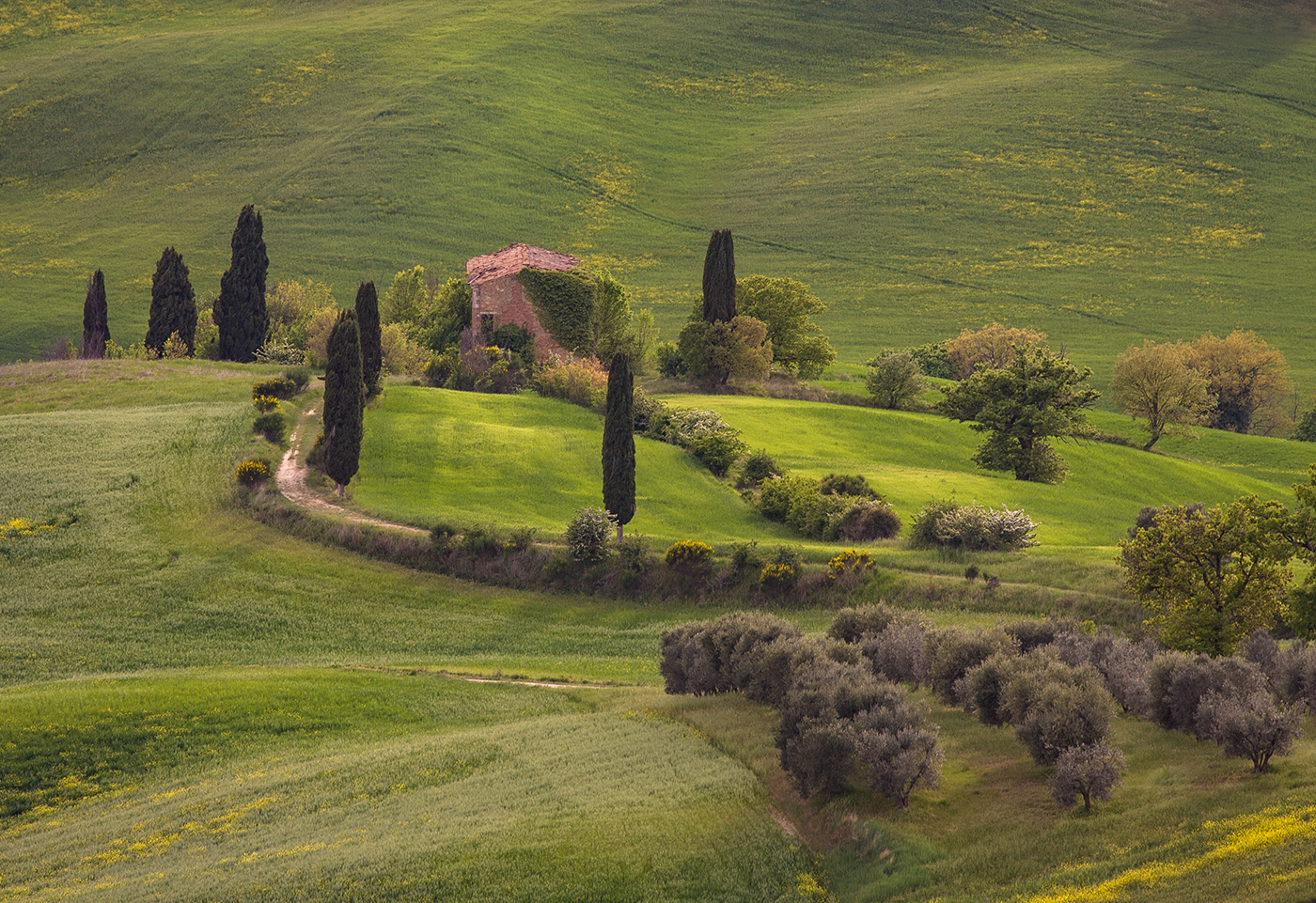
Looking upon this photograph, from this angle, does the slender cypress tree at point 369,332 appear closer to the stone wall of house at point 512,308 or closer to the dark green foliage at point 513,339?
the dark green foliage at point 513,339

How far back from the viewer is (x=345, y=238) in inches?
5512

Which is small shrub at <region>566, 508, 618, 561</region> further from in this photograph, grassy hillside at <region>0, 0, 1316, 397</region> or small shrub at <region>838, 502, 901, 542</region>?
grassy hillside at <region>0, 0, 1316, 397</region>

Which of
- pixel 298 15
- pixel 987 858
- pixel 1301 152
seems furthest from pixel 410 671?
pixel 298 15

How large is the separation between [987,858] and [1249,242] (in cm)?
14221

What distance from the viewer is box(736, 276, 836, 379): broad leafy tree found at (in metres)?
97.8

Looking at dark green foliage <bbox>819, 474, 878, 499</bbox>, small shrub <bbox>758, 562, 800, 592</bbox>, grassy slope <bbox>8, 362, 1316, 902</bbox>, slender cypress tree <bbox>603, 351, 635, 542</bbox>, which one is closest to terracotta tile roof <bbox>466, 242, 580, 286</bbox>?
dark green foliage <bbox>819, 474, 878, 499</bbox>

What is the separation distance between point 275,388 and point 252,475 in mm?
13615

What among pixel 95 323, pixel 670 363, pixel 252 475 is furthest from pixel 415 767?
pixel 95 323

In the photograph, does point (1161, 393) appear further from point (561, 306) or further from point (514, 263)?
point (514, 263)

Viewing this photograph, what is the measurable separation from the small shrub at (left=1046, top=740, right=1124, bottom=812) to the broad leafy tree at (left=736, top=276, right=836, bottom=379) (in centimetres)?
7834

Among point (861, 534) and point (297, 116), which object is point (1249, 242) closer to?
point (861, 534)

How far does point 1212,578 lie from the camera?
27734 mm

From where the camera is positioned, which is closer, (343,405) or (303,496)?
(303,496)

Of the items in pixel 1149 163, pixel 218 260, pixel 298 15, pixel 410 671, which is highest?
pixel 298 15
